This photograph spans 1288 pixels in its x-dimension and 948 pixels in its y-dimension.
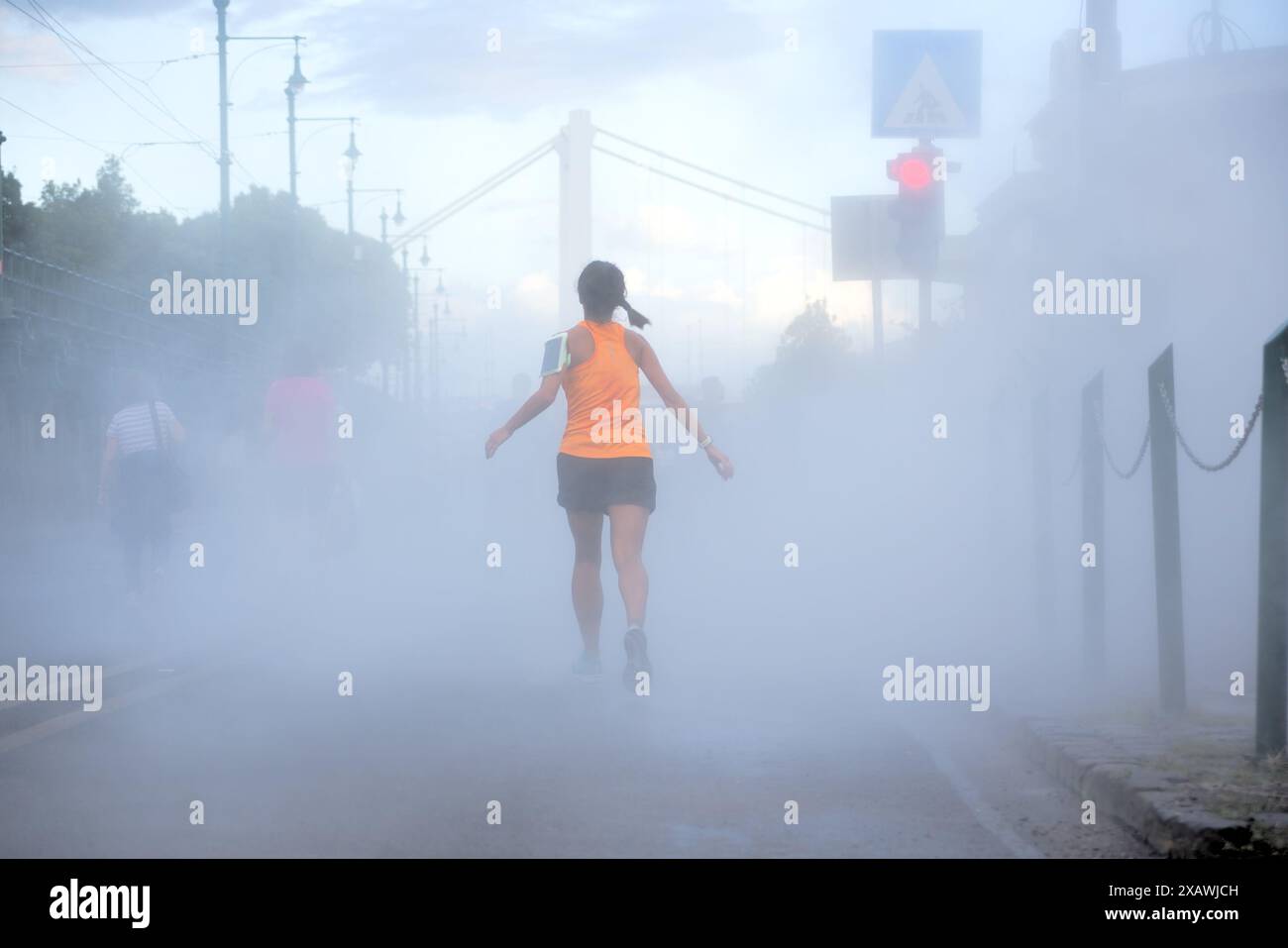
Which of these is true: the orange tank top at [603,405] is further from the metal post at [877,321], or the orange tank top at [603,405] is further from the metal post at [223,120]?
the metal post at [223,120]

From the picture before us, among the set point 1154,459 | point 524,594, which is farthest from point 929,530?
point 1154,459

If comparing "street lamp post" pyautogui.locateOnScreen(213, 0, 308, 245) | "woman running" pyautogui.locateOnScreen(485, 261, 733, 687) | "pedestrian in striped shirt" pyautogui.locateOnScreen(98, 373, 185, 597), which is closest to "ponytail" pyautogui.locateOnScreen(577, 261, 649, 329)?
"woman running" pyautogui.locateOnScreen(485, 261, 733, 687)

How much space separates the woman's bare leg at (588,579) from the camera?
24.7 ft

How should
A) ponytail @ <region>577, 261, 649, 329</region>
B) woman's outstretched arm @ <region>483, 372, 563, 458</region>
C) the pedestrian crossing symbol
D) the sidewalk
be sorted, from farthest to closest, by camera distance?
the pedestrian crossing symbol, ponytail @ <region>577, 261, 649, 329</region>, woman's outstretched arm @ <region>483, 372, 563, 458</region>, the sidewalk

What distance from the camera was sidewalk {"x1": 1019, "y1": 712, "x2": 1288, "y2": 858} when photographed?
4.39 meters

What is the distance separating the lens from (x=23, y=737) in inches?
246

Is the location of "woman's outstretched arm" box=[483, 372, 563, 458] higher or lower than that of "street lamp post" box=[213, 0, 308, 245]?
lower

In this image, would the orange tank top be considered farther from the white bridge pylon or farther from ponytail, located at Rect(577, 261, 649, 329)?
the white bridge pylon

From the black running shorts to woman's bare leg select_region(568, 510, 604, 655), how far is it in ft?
0.39

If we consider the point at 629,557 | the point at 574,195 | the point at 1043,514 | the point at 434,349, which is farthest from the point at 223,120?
the point at 434,349

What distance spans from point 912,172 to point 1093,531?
3.88 m
